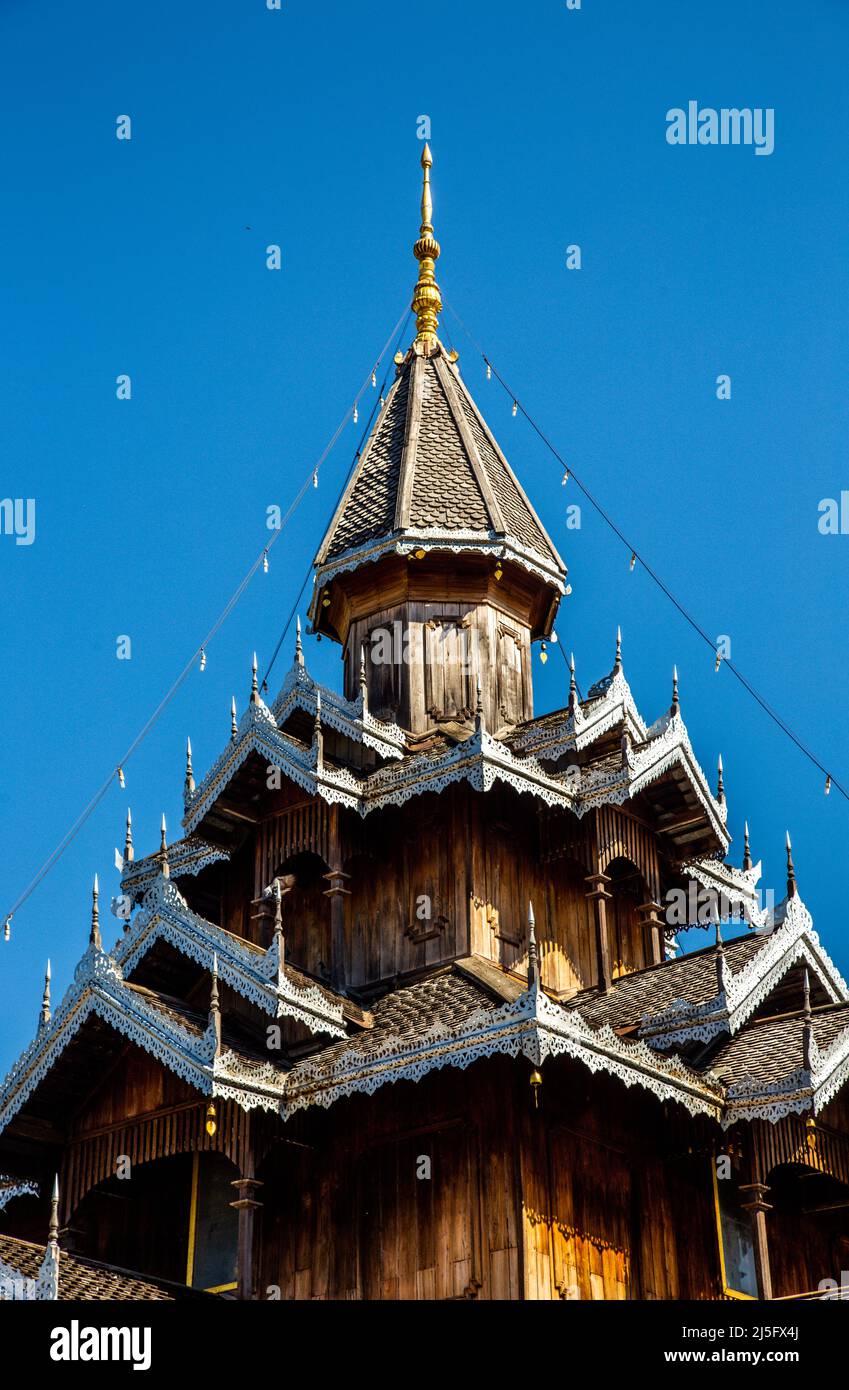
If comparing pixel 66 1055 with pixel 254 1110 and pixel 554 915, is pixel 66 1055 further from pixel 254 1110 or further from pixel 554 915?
pixel 554 915

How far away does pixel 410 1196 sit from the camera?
26.6 metres

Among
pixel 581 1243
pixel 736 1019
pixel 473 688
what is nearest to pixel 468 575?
pixel 473 688

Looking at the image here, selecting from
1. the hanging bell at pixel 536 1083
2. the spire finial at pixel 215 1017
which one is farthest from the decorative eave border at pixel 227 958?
the hanging bell at pixel 536 1083

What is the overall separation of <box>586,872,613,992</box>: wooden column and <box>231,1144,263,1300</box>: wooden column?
609 centimetres

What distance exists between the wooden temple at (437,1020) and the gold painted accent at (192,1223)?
46 millimetres

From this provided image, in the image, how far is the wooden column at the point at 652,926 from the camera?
3216 cm

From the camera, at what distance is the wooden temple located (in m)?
26.2

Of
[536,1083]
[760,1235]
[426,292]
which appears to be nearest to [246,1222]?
[536,1083]

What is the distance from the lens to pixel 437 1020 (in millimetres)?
26797

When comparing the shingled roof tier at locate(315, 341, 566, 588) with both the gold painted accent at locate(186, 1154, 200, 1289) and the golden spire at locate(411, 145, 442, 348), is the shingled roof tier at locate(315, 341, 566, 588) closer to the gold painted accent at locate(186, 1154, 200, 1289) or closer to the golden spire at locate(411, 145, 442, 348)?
the golden spire at locate(411, 145, 442, 348)

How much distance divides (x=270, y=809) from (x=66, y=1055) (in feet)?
18.8

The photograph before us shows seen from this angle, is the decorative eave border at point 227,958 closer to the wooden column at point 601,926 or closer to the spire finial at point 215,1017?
the spire finial at point 215,1017
